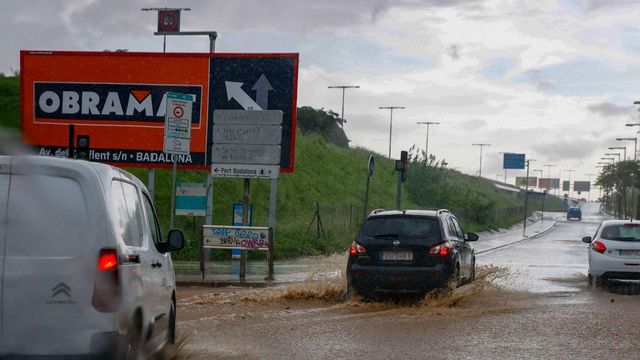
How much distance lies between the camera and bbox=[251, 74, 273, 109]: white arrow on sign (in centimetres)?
2542

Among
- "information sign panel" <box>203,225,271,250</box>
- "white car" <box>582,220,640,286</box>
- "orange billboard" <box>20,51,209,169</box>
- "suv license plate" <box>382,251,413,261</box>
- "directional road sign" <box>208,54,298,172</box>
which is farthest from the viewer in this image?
"orange billboard" <box>20,51,209,169</box>

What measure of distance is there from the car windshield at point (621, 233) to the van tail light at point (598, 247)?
18 cm

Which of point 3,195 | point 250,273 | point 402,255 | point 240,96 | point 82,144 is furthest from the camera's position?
point 240,96

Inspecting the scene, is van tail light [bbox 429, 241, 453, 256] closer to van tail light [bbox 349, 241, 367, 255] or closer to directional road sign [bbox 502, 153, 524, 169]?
van tail light [bbox 349, 241, 367, 255]

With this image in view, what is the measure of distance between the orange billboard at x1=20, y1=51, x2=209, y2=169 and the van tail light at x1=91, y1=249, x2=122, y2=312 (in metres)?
20.9

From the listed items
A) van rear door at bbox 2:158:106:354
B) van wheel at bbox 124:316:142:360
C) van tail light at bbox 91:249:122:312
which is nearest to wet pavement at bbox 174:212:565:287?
van wheel at bbox 124:316:142:360

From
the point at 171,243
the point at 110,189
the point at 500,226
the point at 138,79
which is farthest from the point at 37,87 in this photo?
the point at 500,226

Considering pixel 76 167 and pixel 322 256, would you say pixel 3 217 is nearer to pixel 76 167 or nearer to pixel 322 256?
pixel 76 167

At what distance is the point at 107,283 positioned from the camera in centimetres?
572

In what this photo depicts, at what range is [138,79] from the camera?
2697 centimetres

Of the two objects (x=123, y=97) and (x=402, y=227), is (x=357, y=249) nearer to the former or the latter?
(x=402, y=227)

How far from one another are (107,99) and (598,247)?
14.4m

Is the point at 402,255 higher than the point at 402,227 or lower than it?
lower

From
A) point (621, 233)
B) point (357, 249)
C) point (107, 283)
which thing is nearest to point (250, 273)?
point (357, 249)
